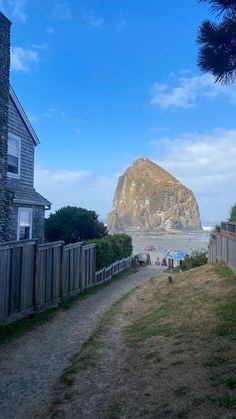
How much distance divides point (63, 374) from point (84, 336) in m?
2.59

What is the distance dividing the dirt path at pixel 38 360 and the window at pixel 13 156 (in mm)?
7913

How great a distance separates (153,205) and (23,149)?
131804 millimetres

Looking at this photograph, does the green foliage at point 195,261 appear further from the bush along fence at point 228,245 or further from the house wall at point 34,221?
the house wall at point 34,221

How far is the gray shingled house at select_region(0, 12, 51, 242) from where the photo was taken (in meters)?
14.3

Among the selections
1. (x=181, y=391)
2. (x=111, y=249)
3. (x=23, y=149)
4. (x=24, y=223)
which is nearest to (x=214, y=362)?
(x=181, y=391)

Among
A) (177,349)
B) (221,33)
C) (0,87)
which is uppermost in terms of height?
(0,87)

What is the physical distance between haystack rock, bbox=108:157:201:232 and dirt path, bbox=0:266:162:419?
404 feet

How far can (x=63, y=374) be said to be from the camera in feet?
20.9

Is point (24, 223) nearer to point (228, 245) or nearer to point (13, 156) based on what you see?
point (13, 156)

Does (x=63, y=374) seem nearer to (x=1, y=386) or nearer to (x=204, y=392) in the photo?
Answer: (x=1, y=386)

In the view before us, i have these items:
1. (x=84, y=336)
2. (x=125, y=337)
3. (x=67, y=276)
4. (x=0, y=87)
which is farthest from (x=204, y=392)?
A: (x=0, y=87)

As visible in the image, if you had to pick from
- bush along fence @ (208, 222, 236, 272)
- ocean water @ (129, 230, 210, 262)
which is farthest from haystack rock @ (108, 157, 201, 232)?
bush along fence @ (208, 222, 236, 272)

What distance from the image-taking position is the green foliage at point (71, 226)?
25.2m

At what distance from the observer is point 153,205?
149m
